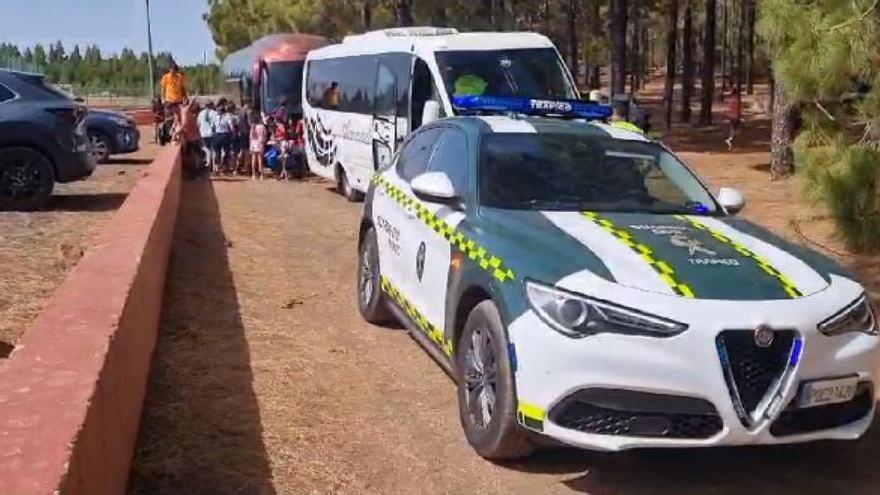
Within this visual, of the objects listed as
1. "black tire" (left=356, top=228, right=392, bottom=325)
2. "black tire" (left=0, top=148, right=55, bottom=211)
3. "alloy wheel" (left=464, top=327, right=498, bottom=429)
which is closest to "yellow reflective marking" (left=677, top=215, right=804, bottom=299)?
"alloy wheel" (left=464, top=327, right=498, bottom=429)

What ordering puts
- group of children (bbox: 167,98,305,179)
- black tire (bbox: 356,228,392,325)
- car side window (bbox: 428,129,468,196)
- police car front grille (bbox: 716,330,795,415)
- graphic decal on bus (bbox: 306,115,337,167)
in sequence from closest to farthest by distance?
1. police car front grille (bbox: 716,330,795,415)
2. car side window (bbox: 428,129,468,196)
3. black tire (bbox: 356,228,392,325)
4. graphic decal on bus (bbox: 306,115,337,167)
5. group of children (bbox: 167,98,305,179)

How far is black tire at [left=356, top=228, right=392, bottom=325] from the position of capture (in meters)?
7.23

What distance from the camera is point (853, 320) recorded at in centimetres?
461

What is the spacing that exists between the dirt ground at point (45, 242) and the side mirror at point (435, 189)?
256 cm

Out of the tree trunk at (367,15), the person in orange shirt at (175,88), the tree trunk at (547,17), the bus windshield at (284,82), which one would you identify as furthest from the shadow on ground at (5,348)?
the tree trunk at (547,17)

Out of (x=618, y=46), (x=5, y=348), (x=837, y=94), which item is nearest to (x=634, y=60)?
(x=618, y=46)

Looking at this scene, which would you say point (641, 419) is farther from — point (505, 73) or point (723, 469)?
point (505, 73)

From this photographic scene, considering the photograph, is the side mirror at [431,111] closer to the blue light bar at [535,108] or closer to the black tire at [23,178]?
the blue light bar at [535,108]

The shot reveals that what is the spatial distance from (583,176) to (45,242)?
638cm

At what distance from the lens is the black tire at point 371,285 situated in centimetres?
723

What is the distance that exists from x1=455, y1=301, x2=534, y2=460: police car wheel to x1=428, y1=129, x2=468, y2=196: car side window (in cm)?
97

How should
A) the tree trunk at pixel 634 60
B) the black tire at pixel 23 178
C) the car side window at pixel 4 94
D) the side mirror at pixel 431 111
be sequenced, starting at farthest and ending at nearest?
the tree trunk at pixel 634 60
the black tire at pixel 23 178
the car side window at pixel 4 94
the side mirror at pixel 431 111

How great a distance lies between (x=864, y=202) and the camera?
7402 millimetres

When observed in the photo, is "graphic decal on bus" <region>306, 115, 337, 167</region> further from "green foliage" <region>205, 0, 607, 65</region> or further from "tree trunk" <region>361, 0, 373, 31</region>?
"tree trunk" <region>361, 0, 373, 31</region>
